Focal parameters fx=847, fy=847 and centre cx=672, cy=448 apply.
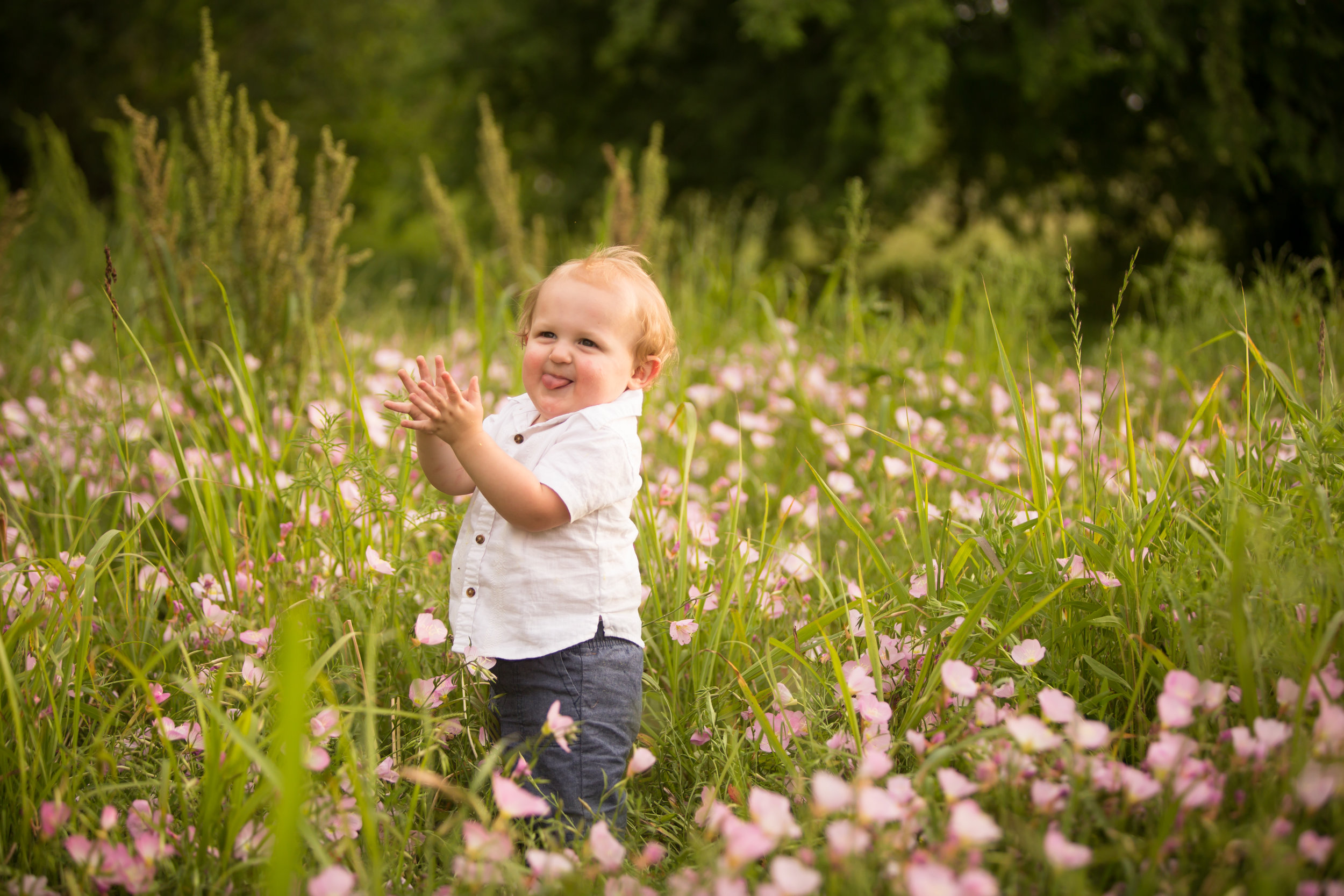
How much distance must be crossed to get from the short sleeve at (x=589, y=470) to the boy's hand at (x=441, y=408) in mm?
138

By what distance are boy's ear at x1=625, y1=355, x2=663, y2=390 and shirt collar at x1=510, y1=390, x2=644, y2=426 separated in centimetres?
2

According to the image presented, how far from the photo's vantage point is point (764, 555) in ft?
5.37

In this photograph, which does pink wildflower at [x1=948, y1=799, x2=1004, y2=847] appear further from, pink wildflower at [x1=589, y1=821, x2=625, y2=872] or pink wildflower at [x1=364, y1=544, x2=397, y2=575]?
pink wildflower at [x1=364, y1=544, x2=397, y2=575]

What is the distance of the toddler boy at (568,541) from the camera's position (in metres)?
1.28

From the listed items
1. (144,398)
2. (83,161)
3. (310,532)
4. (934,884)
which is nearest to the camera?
(934,884)

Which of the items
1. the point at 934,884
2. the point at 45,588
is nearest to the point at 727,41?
the point at 45,588

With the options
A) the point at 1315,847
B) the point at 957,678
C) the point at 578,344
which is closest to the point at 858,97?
the point at 578,344

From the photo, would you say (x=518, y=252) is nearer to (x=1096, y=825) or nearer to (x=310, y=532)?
(x=310, y=532)

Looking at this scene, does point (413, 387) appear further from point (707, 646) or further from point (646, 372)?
point (707, 646)

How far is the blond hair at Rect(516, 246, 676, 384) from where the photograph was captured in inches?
54.1

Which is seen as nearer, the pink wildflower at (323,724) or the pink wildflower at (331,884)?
A: the pink wildflower at (331,884)

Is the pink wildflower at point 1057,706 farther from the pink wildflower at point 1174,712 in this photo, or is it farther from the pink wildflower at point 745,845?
the pink wildflower at point 745,845

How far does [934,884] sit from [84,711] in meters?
1.31

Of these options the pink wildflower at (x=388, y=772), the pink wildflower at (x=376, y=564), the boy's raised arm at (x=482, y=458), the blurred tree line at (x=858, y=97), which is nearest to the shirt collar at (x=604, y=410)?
the boy's raised arm at (x=482, y=458)
